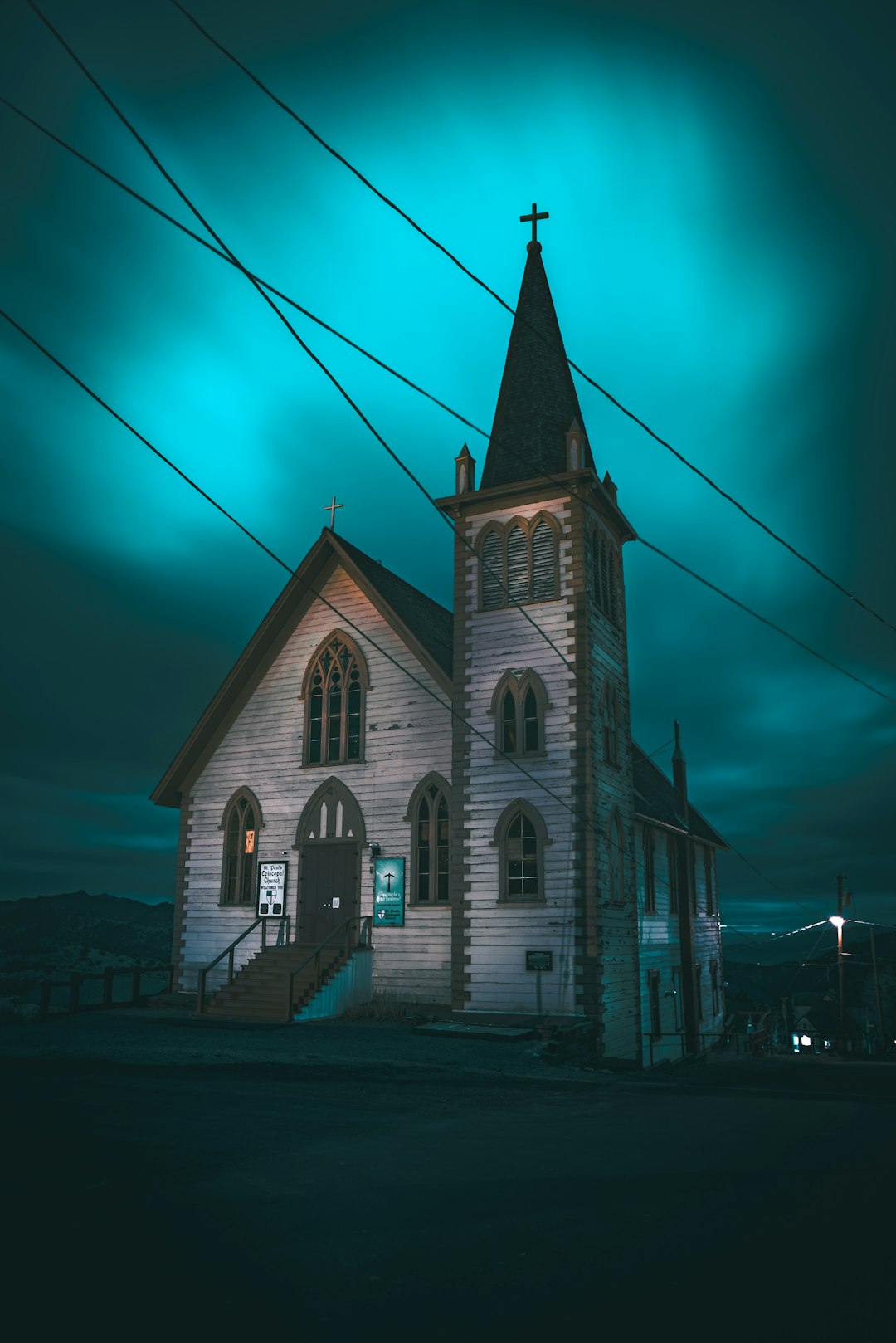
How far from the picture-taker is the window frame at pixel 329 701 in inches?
942

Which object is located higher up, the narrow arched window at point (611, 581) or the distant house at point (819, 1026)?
the narrow arched window at point (611, 581)

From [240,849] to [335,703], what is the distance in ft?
15.3

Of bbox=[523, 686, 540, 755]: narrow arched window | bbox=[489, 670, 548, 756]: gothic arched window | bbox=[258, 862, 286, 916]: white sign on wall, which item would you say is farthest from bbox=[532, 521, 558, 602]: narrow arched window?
bbox=[258, 862, 286, 916]: white sign on wall

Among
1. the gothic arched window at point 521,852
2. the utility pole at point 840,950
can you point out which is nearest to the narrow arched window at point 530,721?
the gothic arched window at point 521,852

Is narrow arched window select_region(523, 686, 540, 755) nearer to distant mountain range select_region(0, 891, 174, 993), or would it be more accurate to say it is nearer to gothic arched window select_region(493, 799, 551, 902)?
gothic arched window select_region(493, 799, 551, 902)

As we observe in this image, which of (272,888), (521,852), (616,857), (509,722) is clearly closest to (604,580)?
(509,722)

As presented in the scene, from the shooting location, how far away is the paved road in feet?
15.5

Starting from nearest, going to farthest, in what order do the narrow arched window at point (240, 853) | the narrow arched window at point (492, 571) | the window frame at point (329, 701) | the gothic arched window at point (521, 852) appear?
the gothic arched window at point (521, 852), the narrow arched window at point (492, 571), the window frame at point (329, 701), the narrow arched window at point (240, 853)

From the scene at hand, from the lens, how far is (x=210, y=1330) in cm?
446

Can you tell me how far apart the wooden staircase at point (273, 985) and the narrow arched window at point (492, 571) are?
8764 millimetres

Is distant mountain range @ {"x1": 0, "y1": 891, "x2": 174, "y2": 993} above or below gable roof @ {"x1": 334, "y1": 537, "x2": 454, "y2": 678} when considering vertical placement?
below

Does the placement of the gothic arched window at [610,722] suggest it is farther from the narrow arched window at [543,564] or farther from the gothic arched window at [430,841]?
the gothic arched window at [430,841]

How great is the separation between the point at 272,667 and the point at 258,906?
617 centimetres

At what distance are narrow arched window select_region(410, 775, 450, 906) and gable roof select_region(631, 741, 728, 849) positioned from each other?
571cm
